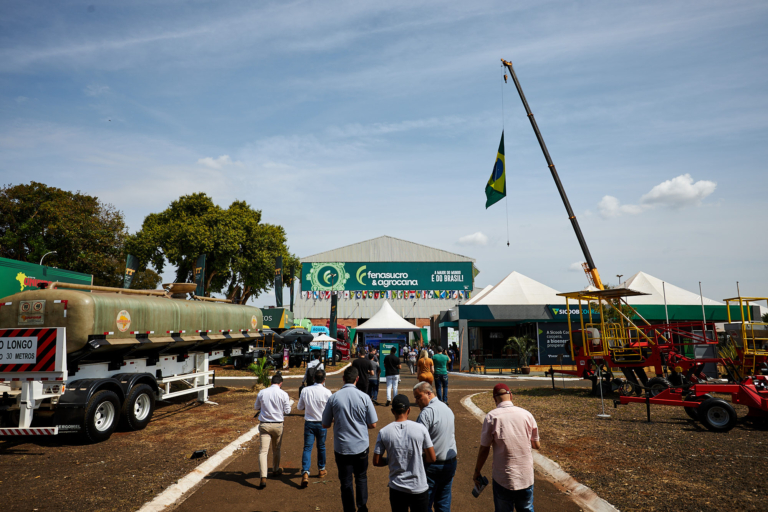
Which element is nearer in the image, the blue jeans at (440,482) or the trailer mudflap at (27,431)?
the blue jeans at (440,482)

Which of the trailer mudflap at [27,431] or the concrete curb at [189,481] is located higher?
the trailer mudflap at [27,431]

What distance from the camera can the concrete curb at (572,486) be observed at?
636 cm

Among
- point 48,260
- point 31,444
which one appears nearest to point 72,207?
point 48,260

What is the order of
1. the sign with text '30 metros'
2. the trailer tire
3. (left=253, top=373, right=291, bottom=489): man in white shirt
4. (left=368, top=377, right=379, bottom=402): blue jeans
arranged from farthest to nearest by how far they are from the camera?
Result: 1. the sign with text '30 metros'
2. (left=368, top=377, right=379, bottom=402): blue jeans
3. the trailer tire
4. (left=253, top=373, right=291, bottom=489): man in white shirt

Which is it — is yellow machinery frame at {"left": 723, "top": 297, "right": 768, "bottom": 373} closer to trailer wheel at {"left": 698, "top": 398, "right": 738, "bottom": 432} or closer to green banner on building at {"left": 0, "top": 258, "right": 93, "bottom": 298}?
trailer wheel at {"left": 698, "top": 398, "right": 738, "bottom": 432}

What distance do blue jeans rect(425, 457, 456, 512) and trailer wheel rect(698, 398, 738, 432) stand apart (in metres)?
8.80

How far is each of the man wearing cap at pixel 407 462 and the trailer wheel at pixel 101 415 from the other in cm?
759

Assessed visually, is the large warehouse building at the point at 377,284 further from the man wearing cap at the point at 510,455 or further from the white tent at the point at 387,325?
the man wearing cap at the point at 510,455

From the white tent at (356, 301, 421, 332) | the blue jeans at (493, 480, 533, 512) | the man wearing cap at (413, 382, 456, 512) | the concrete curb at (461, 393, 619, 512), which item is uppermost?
the white tent at (356, 301, 421, 332)

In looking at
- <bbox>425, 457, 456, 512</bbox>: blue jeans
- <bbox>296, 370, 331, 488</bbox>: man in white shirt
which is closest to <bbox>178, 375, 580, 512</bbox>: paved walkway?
<bbox>296, 370, 331, 488</bbox>: man in white shirt

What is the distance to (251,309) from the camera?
1891 cm

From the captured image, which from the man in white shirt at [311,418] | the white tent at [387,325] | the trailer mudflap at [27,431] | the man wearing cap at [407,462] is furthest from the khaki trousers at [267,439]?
the white tent at [387,325]

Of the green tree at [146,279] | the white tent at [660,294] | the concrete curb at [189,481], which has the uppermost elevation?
the green tree at [146,279]

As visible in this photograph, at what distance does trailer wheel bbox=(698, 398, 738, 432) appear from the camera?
10.8 metres
